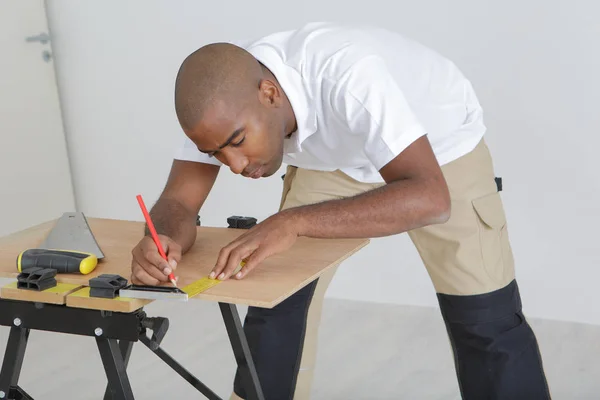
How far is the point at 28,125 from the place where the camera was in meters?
4.27

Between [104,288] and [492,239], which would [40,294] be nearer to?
[104,288]

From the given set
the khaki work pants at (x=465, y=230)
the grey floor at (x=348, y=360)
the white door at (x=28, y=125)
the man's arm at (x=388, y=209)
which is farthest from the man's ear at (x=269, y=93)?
the white door at (x=28, y=125)

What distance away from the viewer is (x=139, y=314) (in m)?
1.70

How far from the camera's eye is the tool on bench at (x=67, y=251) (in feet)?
6.04

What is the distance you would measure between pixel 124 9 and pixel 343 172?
2201 mm

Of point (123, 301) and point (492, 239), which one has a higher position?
point (123, 301)

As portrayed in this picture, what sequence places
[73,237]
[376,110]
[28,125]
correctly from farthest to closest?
1. [28,125]
2. [73,237]
3. [376,110]

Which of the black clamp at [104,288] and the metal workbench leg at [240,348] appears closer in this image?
the black clamp at [104,288]

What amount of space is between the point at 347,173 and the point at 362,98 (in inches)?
18.6

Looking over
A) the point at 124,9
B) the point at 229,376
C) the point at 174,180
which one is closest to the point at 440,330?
the point at 229,376

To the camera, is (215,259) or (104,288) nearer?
(104,288)

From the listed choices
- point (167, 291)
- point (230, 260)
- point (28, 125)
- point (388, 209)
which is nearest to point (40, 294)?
point (167, 291)

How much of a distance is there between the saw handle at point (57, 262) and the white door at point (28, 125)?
2.41 m

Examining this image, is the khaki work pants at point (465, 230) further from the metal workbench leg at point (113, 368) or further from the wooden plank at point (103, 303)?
the wooden plank at point (103, 303)
